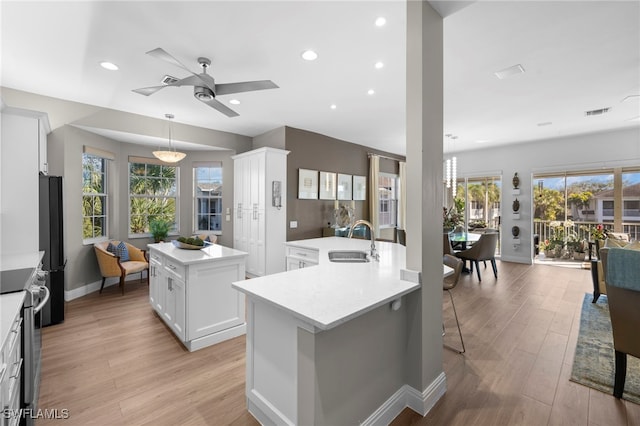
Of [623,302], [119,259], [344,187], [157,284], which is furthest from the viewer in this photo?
[344,187]

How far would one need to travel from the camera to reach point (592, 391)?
2037mm

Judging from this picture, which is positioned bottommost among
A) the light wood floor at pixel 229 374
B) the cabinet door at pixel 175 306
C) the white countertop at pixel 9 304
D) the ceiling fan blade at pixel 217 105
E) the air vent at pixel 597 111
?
the light wood floor at pixel 229 374

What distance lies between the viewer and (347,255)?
2.87 metres

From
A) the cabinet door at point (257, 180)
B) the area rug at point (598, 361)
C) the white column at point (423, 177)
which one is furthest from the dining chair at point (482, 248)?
the cabinet door at point (257, 180)

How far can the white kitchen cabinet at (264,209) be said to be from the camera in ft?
15.8

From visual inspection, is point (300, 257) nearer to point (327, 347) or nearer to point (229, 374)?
point (229, 374)

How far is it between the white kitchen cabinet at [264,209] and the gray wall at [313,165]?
0.22 m

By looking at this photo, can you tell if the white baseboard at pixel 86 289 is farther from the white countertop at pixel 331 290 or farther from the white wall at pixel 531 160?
the white wall at pixel 531 160

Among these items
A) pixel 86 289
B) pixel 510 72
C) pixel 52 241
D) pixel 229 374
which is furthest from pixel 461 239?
pixel 86 289

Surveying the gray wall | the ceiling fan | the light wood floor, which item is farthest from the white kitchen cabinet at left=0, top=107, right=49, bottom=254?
the gray wall

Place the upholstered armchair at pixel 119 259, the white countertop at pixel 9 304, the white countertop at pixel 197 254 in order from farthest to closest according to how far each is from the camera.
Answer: the upholstered armchair at pixel 119 259
the white countertop at pixel 197 254
the white countertop at pixel 9 304

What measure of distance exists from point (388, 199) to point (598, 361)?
544cm

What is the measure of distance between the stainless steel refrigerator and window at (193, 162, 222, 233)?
2.70 meters

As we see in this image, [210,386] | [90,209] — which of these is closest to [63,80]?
[90,209]
